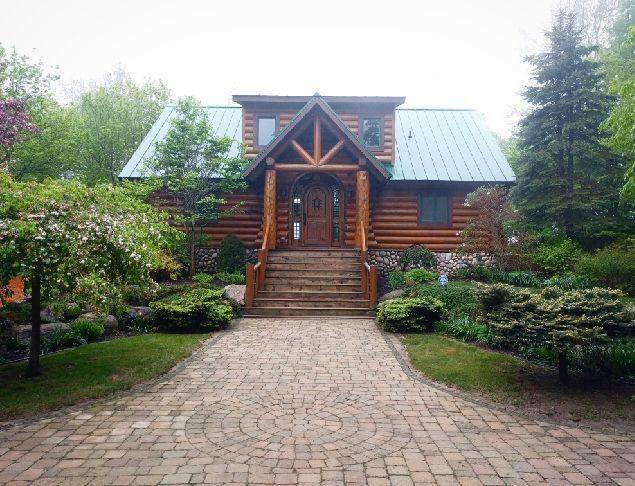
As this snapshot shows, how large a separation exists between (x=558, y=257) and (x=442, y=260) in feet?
14.8

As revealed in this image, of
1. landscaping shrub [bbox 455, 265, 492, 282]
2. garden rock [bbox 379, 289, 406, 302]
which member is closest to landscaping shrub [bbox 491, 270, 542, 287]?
landscaping shrub [bbox 455, 265, 492, 282]

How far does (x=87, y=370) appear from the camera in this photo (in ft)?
24.4

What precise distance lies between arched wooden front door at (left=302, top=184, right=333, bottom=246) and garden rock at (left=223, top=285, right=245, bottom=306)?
4953 millimetres

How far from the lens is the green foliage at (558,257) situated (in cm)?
1454

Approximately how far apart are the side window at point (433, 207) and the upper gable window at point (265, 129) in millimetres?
7042

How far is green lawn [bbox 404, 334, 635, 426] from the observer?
582cm

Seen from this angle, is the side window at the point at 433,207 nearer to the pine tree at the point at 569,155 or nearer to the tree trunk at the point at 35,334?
the pine tree at the point at 569,155

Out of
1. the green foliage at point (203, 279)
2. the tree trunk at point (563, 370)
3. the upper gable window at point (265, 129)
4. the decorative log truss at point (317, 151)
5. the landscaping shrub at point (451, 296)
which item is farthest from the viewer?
the upper gable window at point (265, 129)

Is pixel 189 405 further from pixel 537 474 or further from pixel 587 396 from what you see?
pixel 587 396

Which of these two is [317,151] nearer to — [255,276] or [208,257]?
[255,276]

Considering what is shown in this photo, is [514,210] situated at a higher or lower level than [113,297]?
higher

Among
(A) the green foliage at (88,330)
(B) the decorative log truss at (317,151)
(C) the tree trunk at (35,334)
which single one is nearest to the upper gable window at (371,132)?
(B) the decorative log truss at (317,151)

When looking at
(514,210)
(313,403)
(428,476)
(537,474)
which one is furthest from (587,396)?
(514,210)

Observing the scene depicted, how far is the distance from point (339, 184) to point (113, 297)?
12208 millimetres
